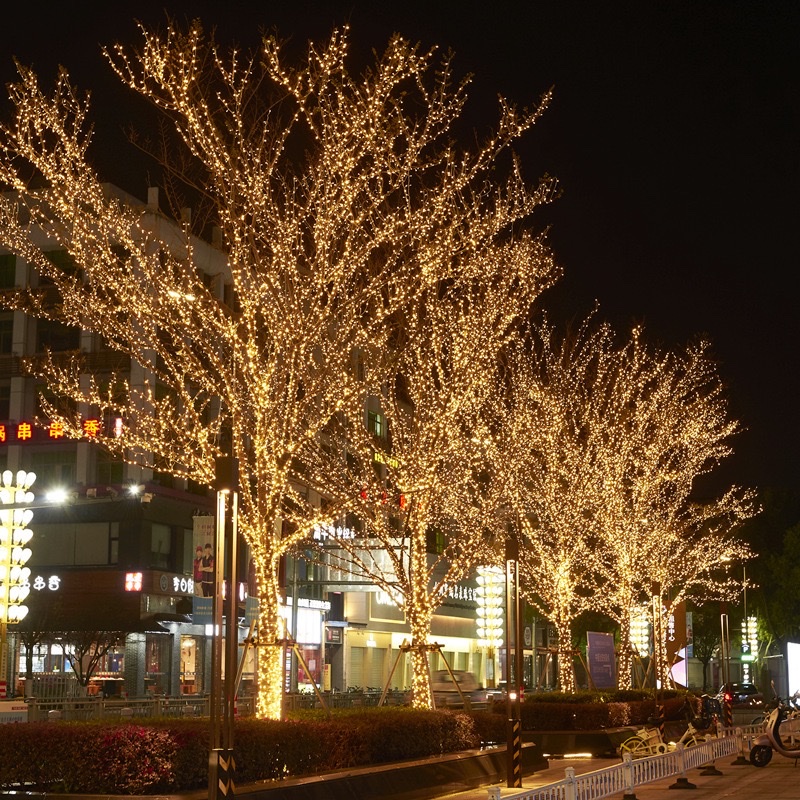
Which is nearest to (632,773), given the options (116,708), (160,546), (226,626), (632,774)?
(632,774)

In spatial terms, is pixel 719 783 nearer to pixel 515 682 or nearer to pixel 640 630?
pixel 515 682

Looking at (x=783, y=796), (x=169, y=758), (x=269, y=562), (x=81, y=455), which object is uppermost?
(x=81, y=455)

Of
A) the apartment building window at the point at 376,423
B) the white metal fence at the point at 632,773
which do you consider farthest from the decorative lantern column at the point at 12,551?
the apartment building window at the point at 376,423

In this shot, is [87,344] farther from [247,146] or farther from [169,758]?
[169,758]

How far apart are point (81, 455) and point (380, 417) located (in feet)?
60.4

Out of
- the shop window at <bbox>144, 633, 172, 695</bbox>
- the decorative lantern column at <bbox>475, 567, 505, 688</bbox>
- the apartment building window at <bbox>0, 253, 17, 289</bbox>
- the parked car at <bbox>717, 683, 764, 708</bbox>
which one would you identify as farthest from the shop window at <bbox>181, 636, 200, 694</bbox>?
the parked car at <bbox>717, 683, 764, 708</bbox>

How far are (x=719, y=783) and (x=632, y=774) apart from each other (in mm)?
3344

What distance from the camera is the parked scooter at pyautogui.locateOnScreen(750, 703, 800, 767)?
973 inches

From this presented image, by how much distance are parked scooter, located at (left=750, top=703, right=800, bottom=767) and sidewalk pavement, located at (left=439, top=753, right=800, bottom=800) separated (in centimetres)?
21

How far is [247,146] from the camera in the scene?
19500mm

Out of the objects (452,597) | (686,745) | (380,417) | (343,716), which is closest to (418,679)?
(343,716)

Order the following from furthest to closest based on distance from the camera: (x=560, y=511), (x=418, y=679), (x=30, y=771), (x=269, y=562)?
(x=560, y=511) → (x=418, y=679) → (x=269, y=562) → (x=30, y=771)

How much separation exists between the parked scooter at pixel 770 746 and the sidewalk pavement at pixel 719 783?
0.70 ft

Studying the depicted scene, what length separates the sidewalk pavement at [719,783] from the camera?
19.4 m
